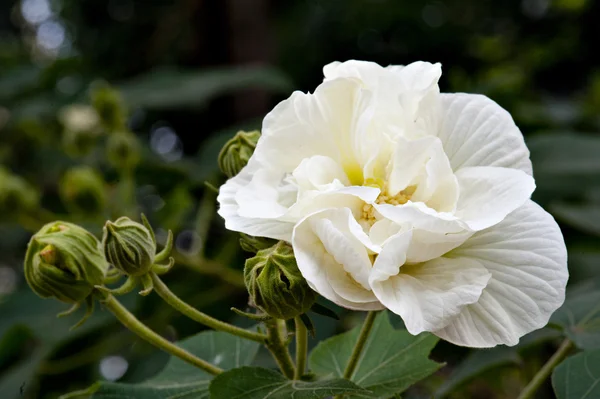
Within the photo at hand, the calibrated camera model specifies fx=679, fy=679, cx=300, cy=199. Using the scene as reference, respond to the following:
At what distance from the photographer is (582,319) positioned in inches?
29.1

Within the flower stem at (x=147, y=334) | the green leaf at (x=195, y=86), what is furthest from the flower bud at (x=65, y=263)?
the green leaf at (x=195, y=86)

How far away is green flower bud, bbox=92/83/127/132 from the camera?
137cm

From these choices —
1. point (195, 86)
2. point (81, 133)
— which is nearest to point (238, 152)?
point (81, 133)

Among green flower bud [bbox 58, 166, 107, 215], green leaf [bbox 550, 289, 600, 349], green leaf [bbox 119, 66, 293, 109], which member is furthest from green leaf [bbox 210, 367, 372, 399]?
green leaf [bbox 119, 66, 293, 109]

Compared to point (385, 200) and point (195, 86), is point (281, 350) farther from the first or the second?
point (195, 86)

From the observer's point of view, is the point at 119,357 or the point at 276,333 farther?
the point at 119,357

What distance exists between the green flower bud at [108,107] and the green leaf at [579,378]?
103 centimetres

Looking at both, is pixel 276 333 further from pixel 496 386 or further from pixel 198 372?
pixel 496 386

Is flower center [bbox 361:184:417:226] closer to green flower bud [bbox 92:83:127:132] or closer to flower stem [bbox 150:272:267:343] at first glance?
flower stem [bbox 150:272:267:343]

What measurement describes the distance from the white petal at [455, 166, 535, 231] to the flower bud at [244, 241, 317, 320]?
0.44ft

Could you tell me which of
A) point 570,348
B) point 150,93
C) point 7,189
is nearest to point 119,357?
point 7,189

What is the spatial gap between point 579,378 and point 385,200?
25cm

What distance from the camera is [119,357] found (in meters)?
1.46

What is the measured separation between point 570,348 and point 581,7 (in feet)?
6.84
